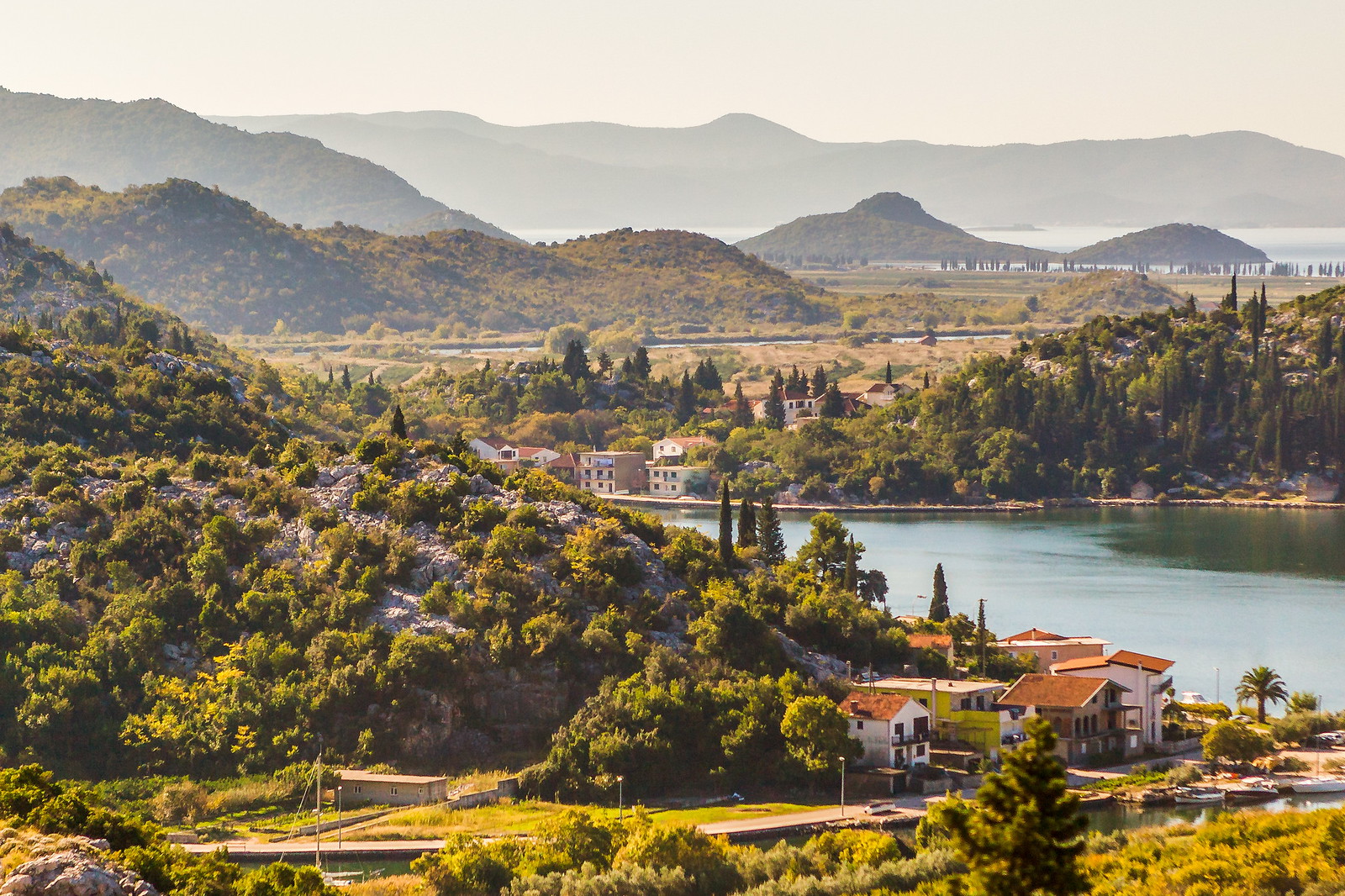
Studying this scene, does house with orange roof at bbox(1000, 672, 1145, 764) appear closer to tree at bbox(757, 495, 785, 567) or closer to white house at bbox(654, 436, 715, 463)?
tree at bbox(757, 495, 785, 567)

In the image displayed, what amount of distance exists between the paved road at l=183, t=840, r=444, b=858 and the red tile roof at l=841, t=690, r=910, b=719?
973 cm

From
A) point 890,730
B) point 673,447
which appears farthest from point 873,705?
point 673,447

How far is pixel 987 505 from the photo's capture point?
99688 mm

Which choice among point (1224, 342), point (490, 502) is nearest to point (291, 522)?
point (490, 502)

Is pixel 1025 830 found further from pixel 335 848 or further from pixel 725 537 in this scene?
pixel 725 537

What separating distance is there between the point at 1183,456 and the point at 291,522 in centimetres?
6267

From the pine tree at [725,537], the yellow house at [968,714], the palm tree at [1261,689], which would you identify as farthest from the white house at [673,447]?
the yellow house at [968,714]

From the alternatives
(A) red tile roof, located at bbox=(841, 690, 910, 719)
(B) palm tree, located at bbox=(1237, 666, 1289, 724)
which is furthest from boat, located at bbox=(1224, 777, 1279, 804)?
(B) palm tree, located at bbox=(1237, 666, 1289, 724)

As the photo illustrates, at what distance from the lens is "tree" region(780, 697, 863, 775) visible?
40.7m

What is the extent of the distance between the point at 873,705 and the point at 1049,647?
11.7 m

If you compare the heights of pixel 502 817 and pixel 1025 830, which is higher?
pixel 1025 830

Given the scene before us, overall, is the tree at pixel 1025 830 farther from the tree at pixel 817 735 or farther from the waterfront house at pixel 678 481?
the waterfront house at pixel 678 481

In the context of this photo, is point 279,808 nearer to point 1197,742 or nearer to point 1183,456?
point 1197,742

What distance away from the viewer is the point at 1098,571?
74812 millimetres
